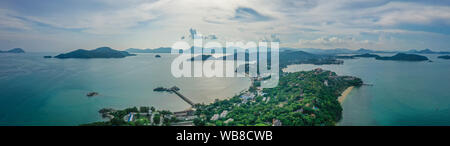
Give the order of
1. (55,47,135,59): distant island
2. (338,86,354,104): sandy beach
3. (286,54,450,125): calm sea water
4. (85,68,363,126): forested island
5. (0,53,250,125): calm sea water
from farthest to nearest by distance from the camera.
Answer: (55,47,135,59): distant island, (338,86,354,104): sandy beach, (0,53,250,125): calm sea water, (286,54,450,125): calm sea water, (85,68,363,126): forested island

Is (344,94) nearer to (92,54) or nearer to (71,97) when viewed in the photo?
(71,97)

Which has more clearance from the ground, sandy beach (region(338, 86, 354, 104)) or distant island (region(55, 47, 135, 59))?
distant island (region(55, 47, 135, 59))

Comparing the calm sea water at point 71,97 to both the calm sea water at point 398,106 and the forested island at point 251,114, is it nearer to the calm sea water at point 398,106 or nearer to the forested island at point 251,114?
the forested island at point 251,114

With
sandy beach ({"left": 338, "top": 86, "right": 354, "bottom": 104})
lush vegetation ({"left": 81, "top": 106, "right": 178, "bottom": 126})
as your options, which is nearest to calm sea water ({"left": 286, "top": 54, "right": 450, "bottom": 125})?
sandy beach ({"left": 338, "top": 86, "right": 354, "bottom": 104})

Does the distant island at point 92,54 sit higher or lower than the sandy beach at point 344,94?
higher

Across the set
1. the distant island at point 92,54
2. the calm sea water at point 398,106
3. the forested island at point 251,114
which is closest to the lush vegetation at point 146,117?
the forested island at point 251,114

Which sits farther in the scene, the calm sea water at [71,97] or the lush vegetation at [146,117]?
the calm sea water at [71,97]

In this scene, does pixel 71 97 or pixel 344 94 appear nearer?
pixel 71 97

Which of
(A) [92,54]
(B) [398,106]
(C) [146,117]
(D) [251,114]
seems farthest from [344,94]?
(A) [92,54]

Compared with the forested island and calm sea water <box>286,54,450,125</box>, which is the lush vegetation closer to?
the forested island

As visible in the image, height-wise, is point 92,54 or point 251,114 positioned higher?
point 92,54

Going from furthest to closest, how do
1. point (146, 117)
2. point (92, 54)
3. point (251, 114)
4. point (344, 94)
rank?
point (92, 54)
point (344, 94)
point (146, 117)
point (251, 114)
